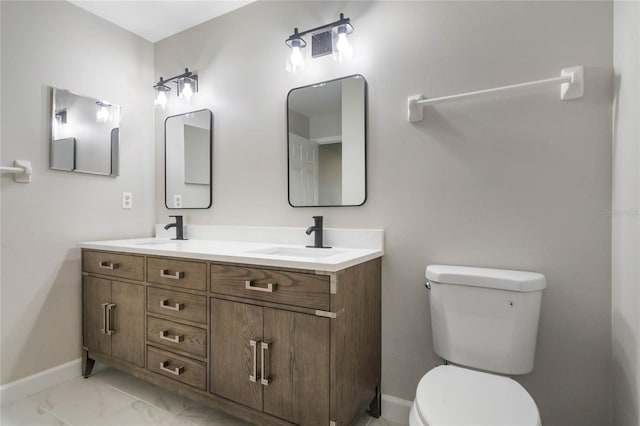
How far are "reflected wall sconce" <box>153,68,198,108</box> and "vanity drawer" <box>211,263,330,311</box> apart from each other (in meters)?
1.38

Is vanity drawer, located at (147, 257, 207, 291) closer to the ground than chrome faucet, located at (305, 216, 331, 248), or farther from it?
closer to the ground

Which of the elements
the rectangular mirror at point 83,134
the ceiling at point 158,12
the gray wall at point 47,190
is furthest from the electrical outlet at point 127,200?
the ceiling at point 158,12

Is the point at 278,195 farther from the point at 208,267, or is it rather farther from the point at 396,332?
the point at 396,332

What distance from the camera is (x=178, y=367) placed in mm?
1568

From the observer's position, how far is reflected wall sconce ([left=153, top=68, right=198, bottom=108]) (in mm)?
2191

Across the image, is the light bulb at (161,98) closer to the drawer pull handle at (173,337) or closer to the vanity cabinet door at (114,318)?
the vanity cabinet door at (114,318)

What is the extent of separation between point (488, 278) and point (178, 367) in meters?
1.48

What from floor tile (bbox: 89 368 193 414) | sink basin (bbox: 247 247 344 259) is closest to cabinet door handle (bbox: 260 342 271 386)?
sink basin (bbox: 247 247 344 259)

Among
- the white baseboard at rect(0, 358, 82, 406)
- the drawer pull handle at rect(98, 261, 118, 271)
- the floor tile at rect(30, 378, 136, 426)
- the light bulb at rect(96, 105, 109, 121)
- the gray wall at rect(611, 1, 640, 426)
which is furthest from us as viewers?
the light bulb at rect(96, 105, 109, 121)

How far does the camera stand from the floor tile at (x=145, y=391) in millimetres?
1697

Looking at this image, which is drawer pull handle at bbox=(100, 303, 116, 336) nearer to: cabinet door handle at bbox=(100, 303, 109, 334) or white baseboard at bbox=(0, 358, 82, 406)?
cabinet door handle at bbox=(100, 303, 109, 334)

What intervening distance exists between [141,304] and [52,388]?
0.82 metres

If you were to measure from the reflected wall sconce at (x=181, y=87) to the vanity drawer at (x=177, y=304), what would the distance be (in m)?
1.34

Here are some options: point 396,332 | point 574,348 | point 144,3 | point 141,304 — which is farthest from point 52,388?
point 574,348
